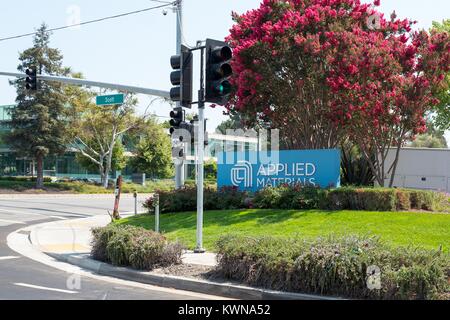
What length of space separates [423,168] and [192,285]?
2904cm

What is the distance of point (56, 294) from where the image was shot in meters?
8.55

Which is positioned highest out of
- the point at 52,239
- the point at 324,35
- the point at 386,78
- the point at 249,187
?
the point at 324,35

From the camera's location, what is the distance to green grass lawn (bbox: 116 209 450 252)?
12.1 metres

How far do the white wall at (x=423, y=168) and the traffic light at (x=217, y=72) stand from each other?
83.0 feet

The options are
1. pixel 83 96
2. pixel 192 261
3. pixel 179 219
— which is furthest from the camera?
pixel 83 96

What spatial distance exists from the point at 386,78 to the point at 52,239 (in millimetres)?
11164

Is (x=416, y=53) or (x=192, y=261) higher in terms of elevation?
(x=416, y=53)

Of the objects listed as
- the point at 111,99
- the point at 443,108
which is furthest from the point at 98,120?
the point at 443,108

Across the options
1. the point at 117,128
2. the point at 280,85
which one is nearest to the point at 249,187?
the point at 280,85

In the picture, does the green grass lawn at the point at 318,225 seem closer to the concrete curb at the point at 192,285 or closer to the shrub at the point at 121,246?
the shrub at the point at 121,246

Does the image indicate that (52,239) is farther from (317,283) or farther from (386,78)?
(386,78)

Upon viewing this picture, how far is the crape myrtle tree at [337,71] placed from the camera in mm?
17109

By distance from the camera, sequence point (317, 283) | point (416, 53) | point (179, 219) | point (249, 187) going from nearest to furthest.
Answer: point (317, 283) → point (179, 219) → point (416, 53) → point (249, 187)

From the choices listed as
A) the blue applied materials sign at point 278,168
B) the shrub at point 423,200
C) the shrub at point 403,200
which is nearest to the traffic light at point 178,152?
the blue applied materials sign at point 278,168
